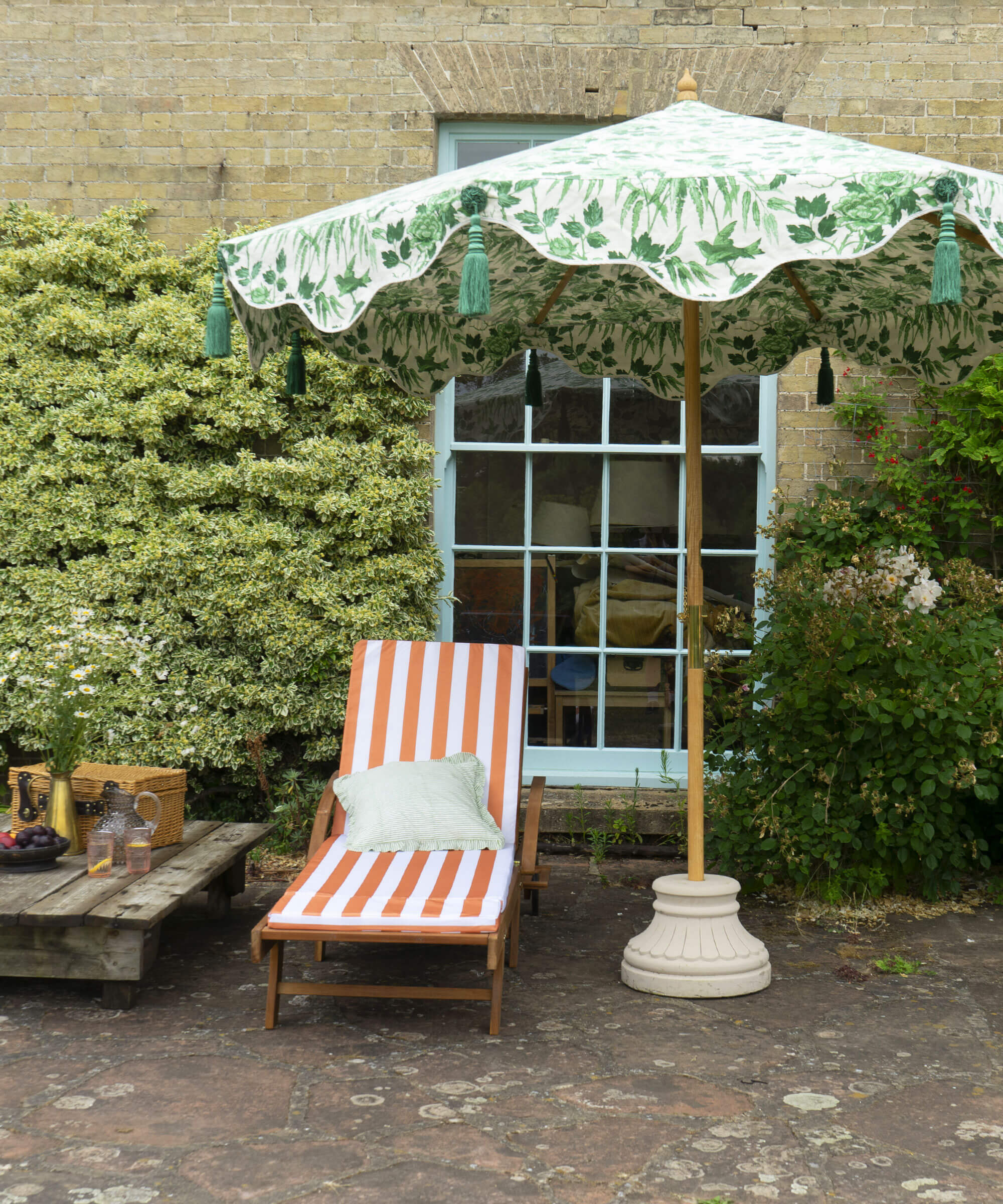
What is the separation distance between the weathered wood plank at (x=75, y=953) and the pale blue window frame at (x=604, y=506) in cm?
274

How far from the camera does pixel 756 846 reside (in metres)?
4.67

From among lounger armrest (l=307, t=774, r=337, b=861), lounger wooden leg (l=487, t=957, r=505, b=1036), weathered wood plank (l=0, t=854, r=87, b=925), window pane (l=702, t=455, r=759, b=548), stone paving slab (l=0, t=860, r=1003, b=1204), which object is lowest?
stone paving slab (l=0, t=860, r=1003, b=1204)

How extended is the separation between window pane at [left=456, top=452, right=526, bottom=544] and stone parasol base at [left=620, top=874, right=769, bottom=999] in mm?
2608

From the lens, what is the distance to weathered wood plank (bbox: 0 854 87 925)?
3389 mm

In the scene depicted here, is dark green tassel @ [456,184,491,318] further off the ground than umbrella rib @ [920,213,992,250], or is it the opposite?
umbrella rib @ [920,213,992,250]

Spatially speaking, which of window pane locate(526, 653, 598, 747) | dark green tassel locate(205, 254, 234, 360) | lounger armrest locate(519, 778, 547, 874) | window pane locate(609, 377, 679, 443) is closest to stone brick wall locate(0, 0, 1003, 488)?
window pane locate(609, 377, 679, 443)

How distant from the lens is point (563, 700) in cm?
604

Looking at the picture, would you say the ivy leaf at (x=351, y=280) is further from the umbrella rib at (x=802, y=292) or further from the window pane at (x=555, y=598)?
the window pane at (x=555, y=598)

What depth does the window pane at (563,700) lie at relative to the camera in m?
6.02

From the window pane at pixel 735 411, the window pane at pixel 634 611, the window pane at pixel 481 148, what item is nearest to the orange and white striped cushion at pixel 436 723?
the window pane at pixel 634 611

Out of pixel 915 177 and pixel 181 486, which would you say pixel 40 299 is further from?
pixel 915 177

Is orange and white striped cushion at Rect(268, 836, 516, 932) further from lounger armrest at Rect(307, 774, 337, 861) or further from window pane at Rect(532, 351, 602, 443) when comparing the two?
window pane at Rect(532, 351, 602, 443)

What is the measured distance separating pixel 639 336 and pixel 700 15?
2176mm

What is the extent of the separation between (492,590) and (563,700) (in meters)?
0.69
